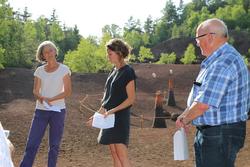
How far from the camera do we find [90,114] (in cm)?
1617

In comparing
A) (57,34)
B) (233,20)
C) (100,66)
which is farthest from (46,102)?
(233,20)

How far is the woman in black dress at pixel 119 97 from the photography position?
4.76 meters

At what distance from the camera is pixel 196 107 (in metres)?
3.37

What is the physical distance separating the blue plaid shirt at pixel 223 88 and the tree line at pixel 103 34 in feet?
68.2

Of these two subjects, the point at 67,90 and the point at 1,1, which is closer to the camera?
the point at 67,90

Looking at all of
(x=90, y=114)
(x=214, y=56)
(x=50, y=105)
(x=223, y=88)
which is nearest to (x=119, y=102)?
(x=50, y=105)

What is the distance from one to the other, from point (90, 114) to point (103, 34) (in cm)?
2495

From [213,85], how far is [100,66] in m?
29.7

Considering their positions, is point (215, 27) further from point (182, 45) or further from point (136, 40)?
point (136, 40)

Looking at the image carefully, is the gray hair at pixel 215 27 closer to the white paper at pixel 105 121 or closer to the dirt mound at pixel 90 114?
the white paper at pixel 105 121

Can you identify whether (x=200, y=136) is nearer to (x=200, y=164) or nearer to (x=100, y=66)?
(x=200, y=164)

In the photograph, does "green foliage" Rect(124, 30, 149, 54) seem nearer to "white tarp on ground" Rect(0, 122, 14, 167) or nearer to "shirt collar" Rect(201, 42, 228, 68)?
"shirt collar" Rect(201, 42, 228, 68)

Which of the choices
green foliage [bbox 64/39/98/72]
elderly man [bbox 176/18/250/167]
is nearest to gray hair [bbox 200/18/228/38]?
elderly man [bbox 176/18/250/167]

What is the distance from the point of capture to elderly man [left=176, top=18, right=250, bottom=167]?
3348mm
